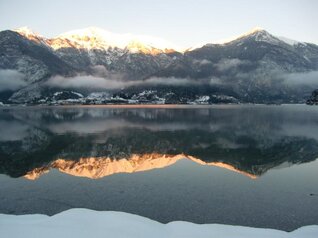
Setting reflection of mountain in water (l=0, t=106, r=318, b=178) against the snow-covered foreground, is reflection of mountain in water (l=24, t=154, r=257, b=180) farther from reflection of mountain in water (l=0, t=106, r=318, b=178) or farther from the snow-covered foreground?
the snow-covered foreground

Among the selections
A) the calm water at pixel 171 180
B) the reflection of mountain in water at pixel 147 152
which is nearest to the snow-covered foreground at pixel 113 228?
the calm water at pixel 171 180

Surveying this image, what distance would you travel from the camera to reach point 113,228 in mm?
25891

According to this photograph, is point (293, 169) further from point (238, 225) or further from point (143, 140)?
point (143, 140)

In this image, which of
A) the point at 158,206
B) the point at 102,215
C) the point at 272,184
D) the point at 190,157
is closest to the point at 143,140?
the point at 190,157

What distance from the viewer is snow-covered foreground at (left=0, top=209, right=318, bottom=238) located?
24.7m

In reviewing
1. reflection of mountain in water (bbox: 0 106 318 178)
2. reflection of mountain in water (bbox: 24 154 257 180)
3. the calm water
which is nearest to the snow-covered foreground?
the calm water

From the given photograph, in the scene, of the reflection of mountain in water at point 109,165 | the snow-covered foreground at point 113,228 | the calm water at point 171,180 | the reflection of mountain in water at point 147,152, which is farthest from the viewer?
the reflection of mountain in water at point 147,152

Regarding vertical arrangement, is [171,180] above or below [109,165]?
above

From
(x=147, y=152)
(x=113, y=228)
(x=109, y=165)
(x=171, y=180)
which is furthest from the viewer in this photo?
(x=147, y=152)

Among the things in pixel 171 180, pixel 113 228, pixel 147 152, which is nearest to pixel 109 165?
pixel 171 180

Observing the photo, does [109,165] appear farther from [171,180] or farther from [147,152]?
[147,152]

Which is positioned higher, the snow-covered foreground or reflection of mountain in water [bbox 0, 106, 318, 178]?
the snow-covered foreground

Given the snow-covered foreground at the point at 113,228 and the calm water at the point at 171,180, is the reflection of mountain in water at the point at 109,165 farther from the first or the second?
the snow-covered foreground at the point at 113,228

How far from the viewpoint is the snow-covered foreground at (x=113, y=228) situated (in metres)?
24.7
